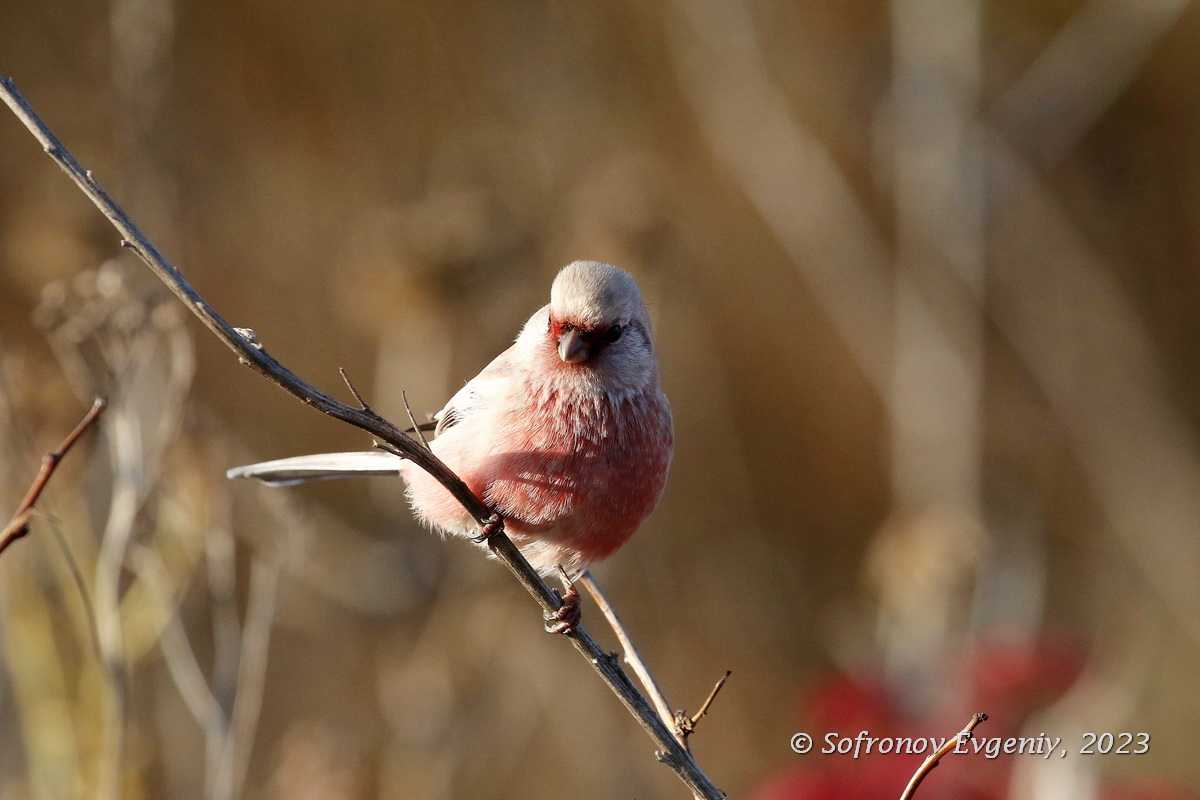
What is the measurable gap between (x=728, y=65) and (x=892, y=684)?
3.99 m

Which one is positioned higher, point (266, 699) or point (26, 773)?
point (266, 699)

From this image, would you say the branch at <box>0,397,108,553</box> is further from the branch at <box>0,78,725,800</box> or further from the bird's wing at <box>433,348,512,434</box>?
the bird's wing at <box>433,348,512,434</box>

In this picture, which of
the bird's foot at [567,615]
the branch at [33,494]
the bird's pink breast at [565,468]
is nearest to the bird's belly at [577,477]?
the bird's pink breast at [565,468]

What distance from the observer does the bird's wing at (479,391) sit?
9.71 feet

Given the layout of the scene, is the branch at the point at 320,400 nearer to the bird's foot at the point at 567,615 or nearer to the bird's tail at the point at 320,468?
the bird's foot at the point at 567,615

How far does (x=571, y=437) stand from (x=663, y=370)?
14.9 feet

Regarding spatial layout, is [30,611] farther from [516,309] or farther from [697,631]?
[697,631]

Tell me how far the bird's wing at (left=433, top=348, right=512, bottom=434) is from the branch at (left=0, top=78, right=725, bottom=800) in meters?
0.82

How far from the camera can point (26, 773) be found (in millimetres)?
3812

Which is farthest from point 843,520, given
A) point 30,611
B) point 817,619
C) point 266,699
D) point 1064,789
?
point 30,611

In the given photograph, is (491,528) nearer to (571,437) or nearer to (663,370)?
(571,437)

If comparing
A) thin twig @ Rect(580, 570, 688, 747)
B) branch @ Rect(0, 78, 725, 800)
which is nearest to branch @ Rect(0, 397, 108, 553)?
branch @ Rect(0, 78, 725, 800)

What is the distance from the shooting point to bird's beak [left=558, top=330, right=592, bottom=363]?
2723mm

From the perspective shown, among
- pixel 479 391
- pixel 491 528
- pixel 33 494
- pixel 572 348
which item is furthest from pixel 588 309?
pixel 33 494
